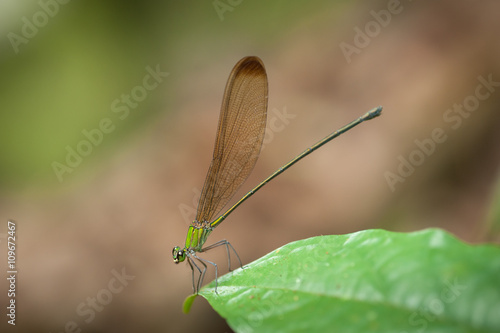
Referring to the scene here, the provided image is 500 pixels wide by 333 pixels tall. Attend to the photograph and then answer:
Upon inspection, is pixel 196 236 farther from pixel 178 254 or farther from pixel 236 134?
pixel 236 134

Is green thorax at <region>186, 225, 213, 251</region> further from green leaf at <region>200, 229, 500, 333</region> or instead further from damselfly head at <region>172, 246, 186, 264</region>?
green leaf at <region>200, 229, 500, 333</region>

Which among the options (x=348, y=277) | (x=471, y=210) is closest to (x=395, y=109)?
(x=471, y=210)

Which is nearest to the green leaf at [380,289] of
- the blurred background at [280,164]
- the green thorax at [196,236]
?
the green thorax at [196,236]

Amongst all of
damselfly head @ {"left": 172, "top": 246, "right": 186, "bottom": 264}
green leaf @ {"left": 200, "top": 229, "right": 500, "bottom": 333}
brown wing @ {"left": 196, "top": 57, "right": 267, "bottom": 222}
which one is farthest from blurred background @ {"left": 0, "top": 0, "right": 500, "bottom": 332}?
green leaf @ {"left": 200, "top": 229, "right": 500, "bottom": 333}

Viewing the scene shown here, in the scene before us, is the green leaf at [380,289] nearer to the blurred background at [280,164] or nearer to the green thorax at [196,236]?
the green thorax at [196,236]

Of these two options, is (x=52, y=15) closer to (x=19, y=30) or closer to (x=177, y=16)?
(x=19, y=30)

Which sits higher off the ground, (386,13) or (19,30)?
(19,30)

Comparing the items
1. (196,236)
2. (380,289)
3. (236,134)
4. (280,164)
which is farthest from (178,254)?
(280,164)
